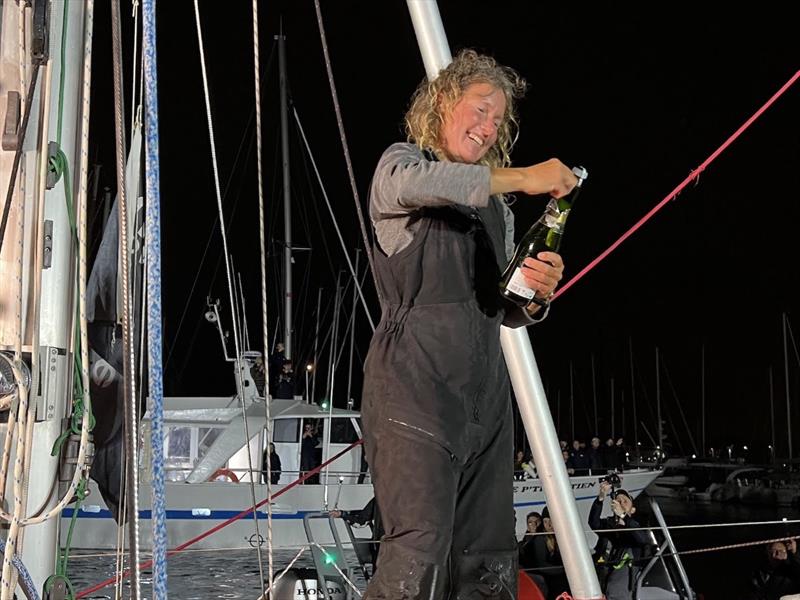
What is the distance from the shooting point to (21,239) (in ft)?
8.11

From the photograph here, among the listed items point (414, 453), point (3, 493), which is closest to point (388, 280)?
point (414, 453)

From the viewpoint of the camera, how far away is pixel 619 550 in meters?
7.85

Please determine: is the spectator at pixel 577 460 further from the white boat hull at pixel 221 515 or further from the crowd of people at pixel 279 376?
the crowd of people at pixel 279 376

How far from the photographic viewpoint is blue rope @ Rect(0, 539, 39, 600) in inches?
87.6

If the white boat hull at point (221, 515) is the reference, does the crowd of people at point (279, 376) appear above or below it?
above

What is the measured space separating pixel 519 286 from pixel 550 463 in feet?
2.72

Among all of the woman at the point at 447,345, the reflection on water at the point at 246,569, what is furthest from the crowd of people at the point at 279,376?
the woman at the point at 447,345

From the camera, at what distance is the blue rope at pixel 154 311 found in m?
1.81

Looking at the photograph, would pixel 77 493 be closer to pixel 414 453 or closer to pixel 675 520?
pixel 414 453

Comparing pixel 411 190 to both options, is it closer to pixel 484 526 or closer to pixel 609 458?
pixel 484 526

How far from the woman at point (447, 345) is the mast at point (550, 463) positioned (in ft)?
1.59

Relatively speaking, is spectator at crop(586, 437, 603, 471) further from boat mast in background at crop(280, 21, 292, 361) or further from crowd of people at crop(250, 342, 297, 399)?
crowd of people at crop(250, 342, 297, 399)

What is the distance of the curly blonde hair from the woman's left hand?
1.08 ft

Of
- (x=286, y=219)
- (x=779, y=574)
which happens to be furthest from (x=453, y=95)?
(x=286, y=219)
